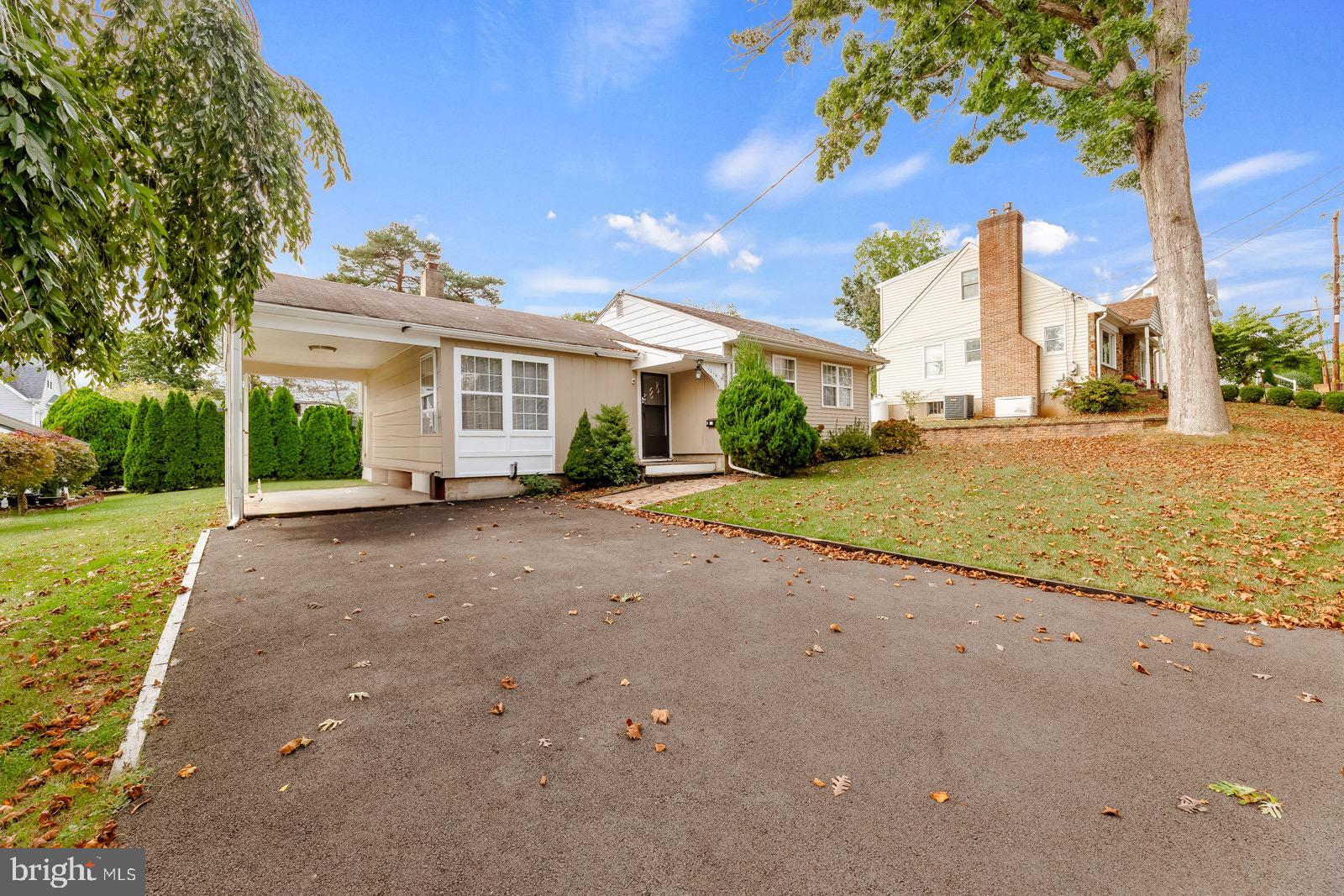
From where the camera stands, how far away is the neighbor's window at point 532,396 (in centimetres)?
1076

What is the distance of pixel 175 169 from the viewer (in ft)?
13.0

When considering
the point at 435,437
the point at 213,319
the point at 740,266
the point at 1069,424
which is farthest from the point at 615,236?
the point at 213,319

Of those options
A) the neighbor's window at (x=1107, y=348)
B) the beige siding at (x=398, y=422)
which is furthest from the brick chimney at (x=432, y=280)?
the neighbor's window at (x=1107, y=348)

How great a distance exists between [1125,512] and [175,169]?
10.4 metres

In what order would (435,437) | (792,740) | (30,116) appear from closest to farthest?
(30,116), (792,740), (435,437)

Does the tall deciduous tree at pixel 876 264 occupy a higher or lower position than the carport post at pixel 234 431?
higher

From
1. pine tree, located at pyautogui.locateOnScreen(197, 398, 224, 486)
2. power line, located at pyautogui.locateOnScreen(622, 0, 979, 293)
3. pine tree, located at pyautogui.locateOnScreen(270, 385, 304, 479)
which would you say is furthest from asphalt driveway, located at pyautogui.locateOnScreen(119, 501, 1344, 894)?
pine tree, located at pyautogui.locateOnScreen(270, 385, 304, 479)

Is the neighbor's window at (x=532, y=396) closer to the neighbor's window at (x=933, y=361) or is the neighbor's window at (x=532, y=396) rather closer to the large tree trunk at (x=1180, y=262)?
the large tree trunk at (x=1180, y=262)

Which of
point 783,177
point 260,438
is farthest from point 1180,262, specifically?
point 260,438

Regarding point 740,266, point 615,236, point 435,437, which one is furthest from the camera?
point 740,266

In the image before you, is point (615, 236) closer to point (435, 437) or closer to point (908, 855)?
point (435, 437)

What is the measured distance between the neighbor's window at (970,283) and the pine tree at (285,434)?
2412 cm

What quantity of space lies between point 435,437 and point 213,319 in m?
5.77

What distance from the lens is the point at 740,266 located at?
29766 millimetres
